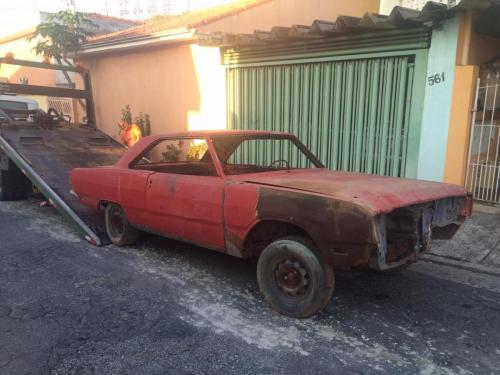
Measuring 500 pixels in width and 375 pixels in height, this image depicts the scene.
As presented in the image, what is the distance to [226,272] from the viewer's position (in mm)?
4539

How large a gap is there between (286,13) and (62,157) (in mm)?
7162

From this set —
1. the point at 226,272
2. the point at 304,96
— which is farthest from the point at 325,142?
the point at 226,272

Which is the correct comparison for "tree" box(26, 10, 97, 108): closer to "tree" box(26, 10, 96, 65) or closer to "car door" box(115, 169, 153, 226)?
"tree" box(26, 10, 96, 65)

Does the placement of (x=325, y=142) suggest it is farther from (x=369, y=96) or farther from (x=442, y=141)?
(x=442, y=141)

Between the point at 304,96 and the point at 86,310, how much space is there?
546 cm

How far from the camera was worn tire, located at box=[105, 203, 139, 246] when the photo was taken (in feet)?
17.2

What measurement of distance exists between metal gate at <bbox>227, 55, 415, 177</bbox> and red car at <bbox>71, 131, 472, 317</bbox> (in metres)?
2.29

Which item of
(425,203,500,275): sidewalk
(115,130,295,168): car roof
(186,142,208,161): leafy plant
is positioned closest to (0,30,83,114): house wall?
(186,142,208,161): leafy plant

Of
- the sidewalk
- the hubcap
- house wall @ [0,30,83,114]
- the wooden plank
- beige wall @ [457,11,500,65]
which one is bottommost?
the sidewalk

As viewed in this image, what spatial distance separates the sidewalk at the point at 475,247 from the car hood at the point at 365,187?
4.07ft

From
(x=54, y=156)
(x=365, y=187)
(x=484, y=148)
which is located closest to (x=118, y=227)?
(x=54, y=156)

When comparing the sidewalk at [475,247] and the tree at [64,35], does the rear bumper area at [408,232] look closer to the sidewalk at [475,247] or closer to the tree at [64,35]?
the sidewalk at [475,247]

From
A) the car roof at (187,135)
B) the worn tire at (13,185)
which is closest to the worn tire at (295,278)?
the car roof at (187,135)

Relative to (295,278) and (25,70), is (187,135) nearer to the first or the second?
(295,278)
